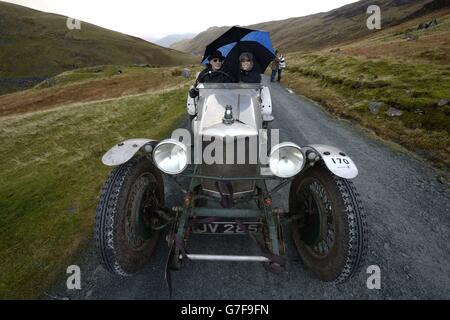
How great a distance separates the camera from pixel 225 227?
143 inches

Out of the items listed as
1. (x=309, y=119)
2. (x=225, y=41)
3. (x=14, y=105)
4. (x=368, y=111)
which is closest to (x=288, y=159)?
(x=225, y=41)

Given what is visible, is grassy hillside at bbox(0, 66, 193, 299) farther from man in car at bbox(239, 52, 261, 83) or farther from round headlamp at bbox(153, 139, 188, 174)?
man in car at bbox(239, 52, 261, 83)

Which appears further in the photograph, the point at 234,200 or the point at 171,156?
the point at 234,200

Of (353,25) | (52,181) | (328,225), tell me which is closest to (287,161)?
(328,225)

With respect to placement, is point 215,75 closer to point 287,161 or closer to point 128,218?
point 287,161

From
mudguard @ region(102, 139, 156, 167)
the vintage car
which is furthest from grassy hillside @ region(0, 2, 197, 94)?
the vintage car

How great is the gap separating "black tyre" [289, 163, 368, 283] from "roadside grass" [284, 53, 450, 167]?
17.7 ft

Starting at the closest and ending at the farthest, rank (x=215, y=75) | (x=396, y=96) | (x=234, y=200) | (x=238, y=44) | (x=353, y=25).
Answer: (x=234, y=200) < (x=215, y=75) < (x=238, y=44) < (x=396, y=96) < (x=353, y=25)

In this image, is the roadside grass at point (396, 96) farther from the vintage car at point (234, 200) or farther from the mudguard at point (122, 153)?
the mudguard at point (122, 153)

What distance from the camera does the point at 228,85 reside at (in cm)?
500

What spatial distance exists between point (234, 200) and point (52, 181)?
18.9 ft

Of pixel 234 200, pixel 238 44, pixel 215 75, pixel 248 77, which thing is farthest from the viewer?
pixel 238 44

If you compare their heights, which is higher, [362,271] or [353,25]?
[353,25]
